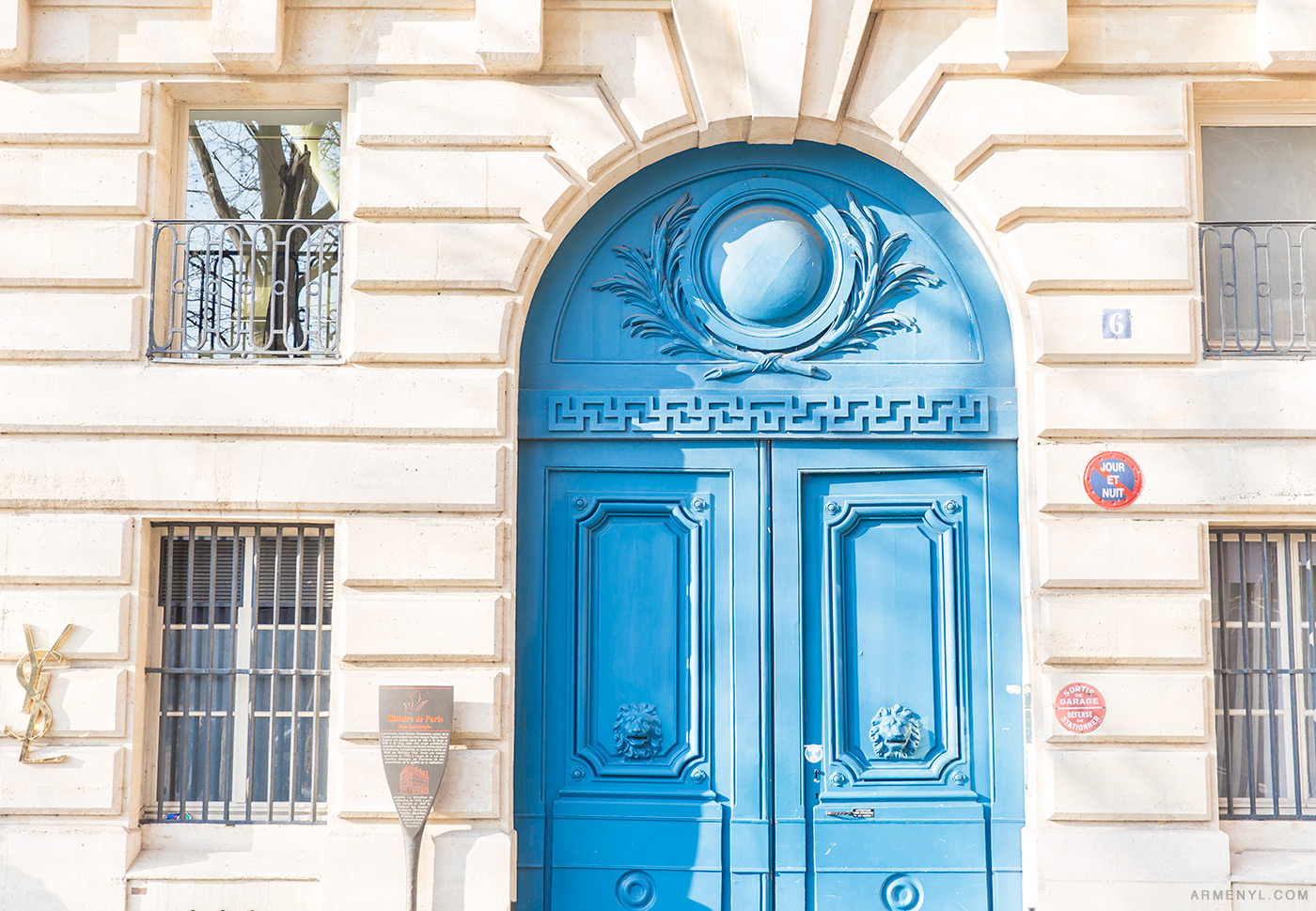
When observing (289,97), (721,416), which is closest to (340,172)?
(289,97)

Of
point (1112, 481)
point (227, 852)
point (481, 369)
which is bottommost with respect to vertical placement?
point (227, 852)


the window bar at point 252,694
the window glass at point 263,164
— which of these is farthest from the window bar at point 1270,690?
the window glass at point 263,164

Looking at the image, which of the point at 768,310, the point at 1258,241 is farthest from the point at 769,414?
the point at 1258,241

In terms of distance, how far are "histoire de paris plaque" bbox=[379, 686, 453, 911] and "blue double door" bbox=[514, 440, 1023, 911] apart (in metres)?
0.59

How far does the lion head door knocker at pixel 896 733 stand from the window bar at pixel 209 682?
3668mm

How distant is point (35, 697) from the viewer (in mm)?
6137

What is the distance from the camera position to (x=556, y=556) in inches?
258

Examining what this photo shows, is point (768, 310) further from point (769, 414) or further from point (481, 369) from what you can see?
point (481, 369)

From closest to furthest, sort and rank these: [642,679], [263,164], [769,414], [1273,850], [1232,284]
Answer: [1273,850]
[642,679]
[769,414]
[1232,284]
[263,164]

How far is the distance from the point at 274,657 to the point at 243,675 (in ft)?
0.66

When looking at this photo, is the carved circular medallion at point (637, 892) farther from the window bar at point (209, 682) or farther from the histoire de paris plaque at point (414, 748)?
the window bar at point (209, 682)

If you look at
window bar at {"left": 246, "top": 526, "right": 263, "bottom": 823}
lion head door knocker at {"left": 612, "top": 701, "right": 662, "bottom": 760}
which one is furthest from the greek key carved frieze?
window bar at {"left": 246, "top": 526, "right": 263, "bottom": 823}

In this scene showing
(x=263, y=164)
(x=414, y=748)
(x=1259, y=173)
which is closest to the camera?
(x=414, y=748)

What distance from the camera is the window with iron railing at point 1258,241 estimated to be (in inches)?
261
